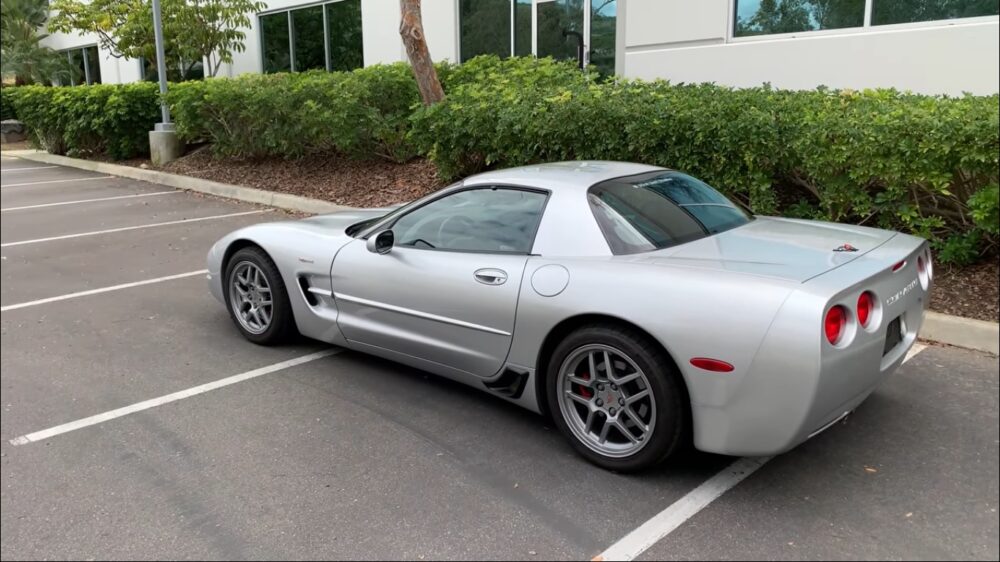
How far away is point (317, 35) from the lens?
54.9ft

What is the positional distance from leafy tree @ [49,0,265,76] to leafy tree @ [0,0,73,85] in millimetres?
9227

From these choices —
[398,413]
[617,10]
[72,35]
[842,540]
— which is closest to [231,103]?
[617,10]

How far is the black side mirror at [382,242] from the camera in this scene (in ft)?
14.0

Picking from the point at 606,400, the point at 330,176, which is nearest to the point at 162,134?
Answer: the point at 330,176

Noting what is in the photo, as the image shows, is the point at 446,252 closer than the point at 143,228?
Yes

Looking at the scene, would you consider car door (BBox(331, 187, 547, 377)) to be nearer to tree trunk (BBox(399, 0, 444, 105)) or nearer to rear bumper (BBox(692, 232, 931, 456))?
rear bumper (BBox(692, 232, 931, 456))

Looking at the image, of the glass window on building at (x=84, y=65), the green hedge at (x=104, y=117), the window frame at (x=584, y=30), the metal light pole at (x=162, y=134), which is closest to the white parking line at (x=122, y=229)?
the window frame at (x=584, y=30)

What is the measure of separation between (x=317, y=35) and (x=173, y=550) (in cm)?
1549

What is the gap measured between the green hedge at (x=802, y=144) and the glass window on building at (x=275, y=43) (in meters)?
11.0

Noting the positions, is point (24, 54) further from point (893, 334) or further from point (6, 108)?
point (893, 334)

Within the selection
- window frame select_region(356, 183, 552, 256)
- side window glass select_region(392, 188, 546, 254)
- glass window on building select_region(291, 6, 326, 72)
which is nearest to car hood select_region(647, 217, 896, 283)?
window frame select_region(356, 183, 552, 256)

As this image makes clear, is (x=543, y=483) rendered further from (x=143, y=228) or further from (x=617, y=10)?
(x=617, y=10)

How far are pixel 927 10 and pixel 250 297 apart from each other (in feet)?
22.8

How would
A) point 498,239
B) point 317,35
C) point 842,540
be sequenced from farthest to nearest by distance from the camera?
point 317,35, point 498,239, point 842,540
